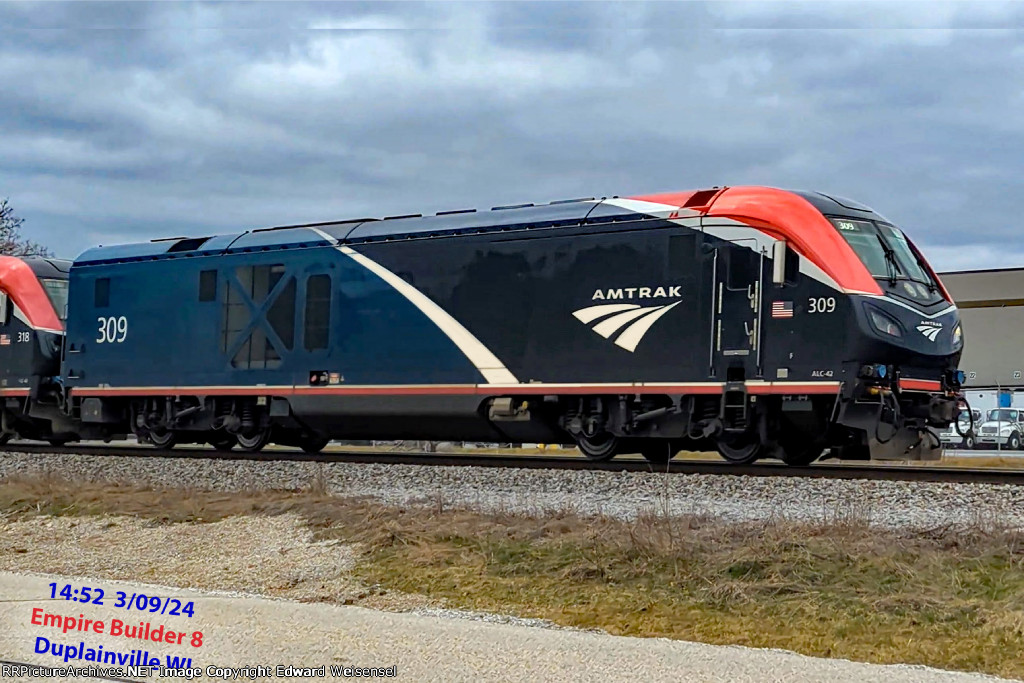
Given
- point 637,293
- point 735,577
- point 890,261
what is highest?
point 890,261

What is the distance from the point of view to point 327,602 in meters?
8.47

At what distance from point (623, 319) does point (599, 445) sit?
1.70 metres

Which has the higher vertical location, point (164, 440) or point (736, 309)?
point (736, 309)

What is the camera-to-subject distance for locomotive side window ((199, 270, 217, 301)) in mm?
19656

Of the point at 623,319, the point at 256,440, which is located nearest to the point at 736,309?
the point at 623,319

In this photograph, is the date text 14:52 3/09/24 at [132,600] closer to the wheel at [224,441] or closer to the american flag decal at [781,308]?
the american flag decal at [781,308]

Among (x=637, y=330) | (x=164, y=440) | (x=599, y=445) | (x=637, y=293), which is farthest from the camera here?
(x=164, y=440)

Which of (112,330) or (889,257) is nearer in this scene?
(889,257)

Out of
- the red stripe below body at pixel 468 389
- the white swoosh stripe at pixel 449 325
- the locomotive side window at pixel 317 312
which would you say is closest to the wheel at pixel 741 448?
the red stripe below body at pixel 468 389

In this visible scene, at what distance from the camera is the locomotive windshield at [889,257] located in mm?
14625

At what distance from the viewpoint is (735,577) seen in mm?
8445

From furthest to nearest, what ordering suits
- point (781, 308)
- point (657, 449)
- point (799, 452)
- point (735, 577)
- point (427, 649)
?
point (657, 449) → point (799, 452) → point (781, 308) → point (735, 577) → point (427, 649)

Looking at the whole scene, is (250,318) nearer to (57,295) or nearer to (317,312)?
(317,312)

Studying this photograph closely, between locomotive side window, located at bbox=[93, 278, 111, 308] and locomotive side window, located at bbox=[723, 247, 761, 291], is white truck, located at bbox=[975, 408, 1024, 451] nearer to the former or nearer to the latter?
locomotive side window, located at bbox=[723, 247, 761, 291]
